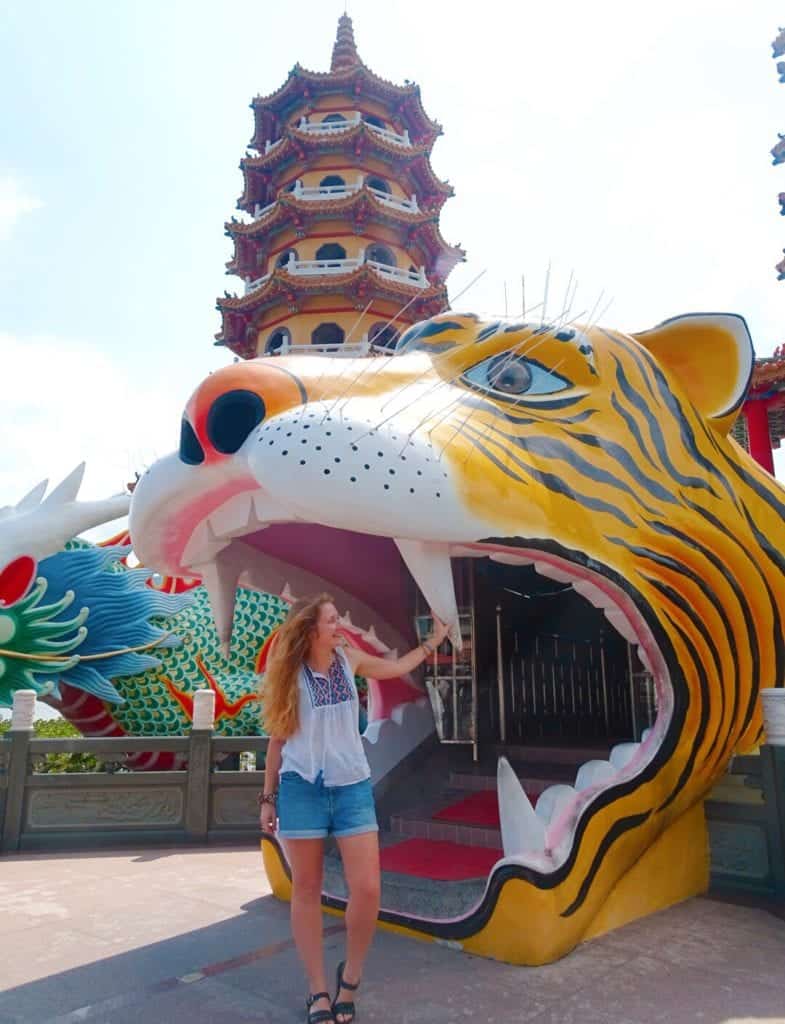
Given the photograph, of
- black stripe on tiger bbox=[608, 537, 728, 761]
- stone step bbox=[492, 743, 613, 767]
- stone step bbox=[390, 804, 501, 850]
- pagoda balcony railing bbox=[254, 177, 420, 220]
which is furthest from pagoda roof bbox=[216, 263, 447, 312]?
black stripe on tiger bbox=[608, 537, 728, 761]

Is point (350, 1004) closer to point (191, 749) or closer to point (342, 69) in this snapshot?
point (191, 749)

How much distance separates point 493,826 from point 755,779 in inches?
47.7

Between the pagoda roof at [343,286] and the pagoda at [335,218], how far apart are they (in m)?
0.02

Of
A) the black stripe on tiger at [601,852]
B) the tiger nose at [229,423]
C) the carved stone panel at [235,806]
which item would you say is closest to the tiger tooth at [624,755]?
the black stripe on tiger at [601,852]

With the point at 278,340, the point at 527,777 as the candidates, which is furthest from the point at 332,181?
the point at 527,777

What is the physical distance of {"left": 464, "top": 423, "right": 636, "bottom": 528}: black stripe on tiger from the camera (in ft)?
8.91

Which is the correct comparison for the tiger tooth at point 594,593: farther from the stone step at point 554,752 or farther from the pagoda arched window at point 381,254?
Result: the pagoda arched window at point 381,254

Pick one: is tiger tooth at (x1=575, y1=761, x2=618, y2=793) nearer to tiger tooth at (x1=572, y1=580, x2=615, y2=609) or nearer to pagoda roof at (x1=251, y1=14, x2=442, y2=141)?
tiger tooth at (x1=572, y1=580, x2=615, y2=609)

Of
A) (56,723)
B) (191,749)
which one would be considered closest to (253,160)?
(56,723)

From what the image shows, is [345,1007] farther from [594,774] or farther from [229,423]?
[229,423]

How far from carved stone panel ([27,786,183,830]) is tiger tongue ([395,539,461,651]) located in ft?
14.4

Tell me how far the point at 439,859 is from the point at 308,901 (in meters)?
1.32

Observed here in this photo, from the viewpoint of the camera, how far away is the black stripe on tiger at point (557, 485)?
2.72 m

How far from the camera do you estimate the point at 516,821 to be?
2.67 m
